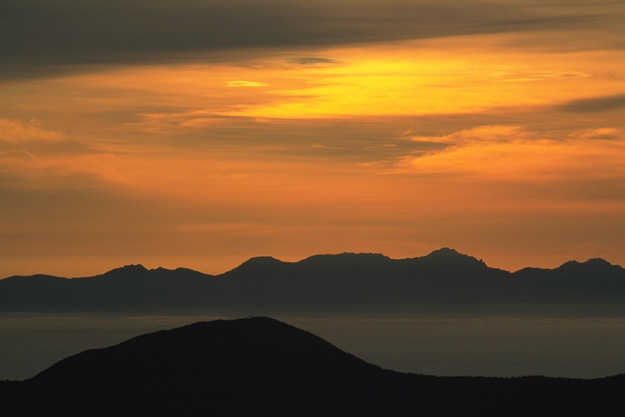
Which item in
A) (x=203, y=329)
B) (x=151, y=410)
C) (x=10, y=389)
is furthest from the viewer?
(x=203, y=329)

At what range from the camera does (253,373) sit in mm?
75625

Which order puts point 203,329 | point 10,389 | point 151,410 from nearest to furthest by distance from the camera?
1. point 151,410
2. point 10,389
3. point 203,329

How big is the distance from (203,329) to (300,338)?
22.7 ft

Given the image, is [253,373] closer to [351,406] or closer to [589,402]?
[351,406]

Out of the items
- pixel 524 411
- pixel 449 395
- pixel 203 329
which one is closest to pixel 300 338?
pixel 203 329

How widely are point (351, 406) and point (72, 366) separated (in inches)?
802

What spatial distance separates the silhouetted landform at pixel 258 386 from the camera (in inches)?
2766

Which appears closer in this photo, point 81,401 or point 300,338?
point 81,401

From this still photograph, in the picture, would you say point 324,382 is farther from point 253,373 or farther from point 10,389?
point 10,389

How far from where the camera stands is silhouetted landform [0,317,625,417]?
70250 millimetres

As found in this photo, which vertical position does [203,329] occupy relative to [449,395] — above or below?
above

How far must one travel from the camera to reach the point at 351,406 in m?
70.9

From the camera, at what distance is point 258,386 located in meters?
73.8

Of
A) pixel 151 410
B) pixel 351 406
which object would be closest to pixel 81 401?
pixel 151 410
